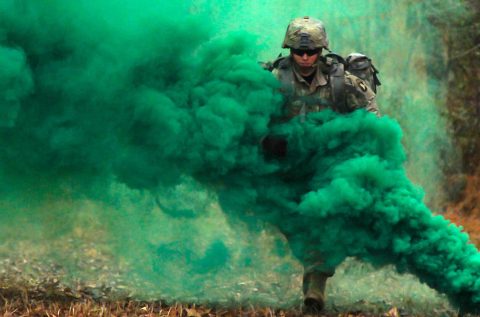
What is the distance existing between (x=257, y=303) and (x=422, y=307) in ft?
3.57

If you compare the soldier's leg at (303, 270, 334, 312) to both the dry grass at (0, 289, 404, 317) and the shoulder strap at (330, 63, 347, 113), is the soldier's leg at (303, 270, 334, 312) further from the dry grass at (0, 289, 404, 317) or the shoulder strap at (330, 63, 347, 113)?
the shoulder strap at (330, 63, 347, 113)

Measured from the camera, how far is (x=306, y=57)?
25.5 ft

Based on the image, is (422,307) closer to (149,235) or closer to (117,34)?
(149,235)

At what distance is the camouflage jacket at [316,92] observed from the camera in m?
7.79

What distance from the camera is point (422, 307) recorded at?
26.4 feet

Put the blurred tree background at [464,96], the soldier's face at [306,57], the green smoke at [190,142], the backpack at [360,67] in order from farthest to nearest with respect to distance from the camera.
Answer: the blurred tree background at [464,96] < the backpack at [360,67] < the soldier's face at [306,57] < the green smoke at [190,142]

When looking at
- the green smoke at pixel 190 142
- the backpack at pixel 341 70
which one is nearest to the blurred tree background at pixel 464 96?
the backpack at pixel 341 70

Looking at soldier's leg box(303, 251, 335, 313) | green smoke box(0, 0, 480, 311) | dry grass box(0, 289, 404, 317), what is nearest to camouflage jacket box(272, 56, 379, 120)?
green smoke box(0, 0, 480, 311)

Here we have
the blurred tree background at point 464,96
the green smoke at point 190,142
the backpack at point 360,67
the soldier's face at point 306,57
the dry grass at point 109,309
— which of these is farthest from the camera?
the blurred tree background at point 464,96

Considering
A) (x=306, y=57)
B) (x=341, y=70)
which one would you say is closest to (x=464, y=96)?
(x=341, y=70)

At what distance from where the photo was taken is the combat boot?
25.5 feet

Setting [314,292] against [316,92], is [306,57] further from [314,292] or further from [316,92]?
[314,292]

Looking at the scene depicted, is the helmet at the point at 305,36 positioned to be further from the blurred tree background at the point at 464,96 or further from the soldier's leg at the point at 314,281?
the blurred tree background at the point at 464,96

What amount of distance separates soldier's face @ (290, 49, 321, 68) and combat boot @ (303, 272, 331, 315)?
134cm
